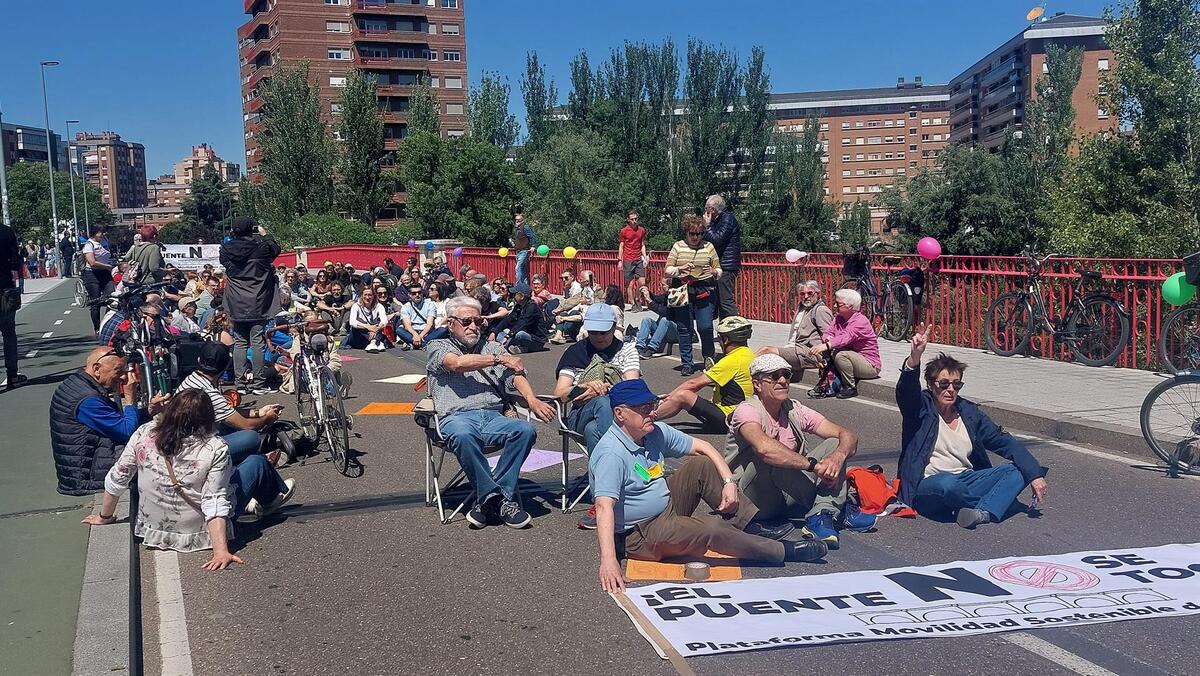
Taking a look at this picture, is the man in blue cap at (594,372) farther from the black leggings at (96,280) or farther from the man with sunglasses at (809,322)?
the black leggings at (96,280)

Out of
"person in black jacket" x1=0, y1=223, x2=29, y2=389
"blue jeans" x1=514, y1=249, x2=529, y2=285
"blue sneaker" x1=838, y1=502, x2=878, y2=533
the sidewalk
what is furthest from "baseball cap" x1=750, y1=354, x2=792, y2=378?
"blue jeans" x1=514, y1=249, x2=529, y2=285

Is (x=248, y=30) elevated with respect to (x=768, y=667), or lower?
elevated

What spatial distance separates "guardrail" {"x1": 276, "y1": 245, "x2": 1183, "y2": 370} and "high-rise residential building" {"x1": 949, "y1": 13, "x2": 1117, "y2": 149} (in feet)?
296

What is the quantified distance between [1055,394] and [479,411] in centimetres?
639

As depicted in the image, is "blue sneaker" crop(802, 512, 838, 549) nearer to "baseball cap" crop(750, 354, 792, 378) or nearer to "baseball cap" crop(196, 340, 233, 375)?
"baseball cap" crop(750, 354, 792, 378)

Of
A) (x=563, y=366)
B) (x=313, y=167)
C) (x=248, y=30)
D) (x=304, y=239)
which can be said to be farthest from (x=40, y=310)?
(x=248, y=30)

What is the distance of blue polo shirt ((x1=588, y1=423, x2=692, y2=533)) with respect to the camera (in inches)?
228

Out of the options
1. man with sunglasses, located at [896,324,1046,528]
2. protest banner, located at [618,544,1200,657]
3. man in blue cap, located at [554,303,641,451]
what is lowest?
protest banner, located at [618,544,1200,657]

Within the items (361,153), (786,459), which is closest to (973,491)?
(786,459)

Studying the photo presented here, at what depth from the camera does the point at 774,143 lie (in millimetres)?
64688

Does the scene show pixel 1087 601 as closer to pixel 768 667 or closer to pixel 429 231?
pixel 768 667

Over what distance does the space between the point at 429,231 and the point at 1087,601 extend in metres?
56.7

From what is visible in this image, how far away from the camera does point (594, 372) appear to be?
7.73 metres

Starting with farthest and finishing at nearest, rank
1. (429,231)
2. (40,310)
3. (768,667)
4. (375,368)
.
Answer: (429,231), (40,310), (375,368), (768,667)
